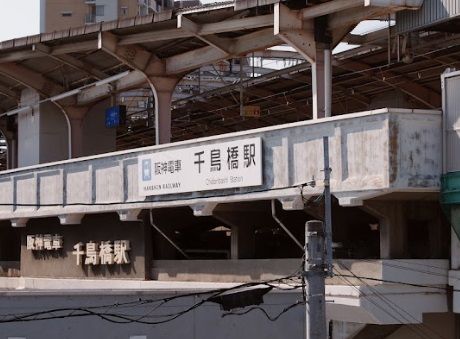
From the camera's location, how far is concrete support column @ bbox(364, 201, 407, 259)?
20.8 meters

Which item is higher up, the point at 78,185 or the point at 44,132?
the point at 44,132

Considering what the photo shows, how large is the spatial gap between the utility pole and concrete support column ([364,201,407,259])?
22.2 feet

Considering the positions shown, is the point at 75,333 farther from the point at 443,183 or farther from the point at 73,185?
the point at 73,185

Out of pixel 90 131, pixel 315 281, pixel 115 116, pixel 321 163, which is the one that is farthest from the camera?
pixel 90 131

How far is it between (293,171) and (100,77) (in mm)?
12243

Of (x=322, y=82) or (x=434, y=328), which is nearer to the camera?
(x=434, y=328)

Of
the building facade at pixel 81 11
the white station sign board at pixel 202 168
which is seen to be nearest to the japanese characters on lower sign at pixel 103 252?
the white station sign board at pixel 202 168

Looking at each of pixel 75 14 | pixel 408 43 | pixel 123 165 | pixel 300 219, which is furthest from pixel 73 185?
pixel 75 14

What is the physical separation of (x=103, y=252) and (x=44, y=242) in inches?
146

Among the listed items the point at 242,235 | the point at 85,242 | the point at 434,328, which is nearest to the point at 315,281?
the point at 434,328

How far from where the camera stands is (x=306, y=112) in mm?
35969

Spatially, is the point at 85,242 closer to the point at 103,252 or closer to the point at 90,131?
the point at 103,252

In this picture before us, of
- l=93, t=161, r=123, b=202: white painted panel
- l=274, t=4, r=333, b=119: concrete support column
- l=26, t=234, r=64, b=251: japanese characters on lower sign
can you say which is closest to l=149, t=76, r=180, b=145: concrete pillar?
l=93, t=161, r=123, b=202: white painted panel

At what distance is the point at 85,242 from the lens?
98.9 feet
